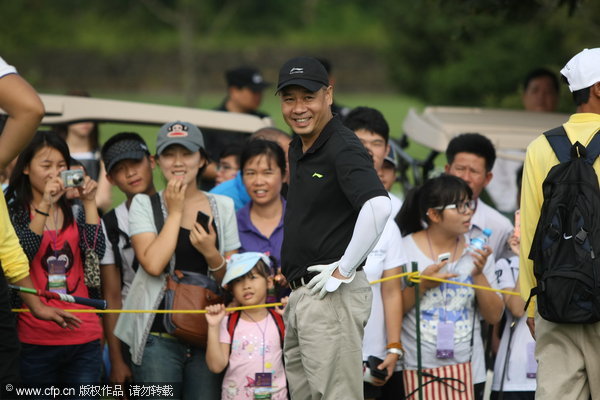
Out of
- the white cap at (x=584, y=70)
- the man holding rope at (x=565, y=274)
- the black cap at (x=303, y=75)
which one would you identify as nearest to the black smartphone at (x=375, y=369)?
the man holding rope at (x=565, y=274)

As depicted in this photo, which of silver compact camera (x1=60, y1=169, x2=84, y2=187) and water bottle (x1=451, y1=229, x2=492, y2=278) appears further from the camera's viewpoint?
water bottle (x1=451, y1=229, x2=492, y2=278)

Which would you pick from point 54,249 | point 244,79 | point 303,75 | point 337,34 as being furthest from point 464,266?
point 337,34

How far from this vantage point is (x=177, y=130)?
6312 millimetres

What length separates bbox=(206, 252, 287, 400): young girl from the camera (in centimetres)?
582

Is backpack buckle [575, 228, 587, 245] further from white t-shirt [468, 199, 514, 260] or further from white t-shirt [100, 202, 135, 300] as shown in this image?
white t-shirt [100, 202, 135, 300]

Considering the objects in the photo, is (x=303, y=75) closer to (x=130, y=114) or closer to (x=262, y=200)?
(x=262, y=200)

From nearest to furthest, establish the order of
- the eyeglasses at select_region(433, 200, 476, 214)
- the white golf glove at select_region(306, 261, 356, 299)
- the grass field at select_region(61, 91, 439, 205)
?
the white golf glove at select_region(306, 261, 356, 299) < the eyeglasses at select_region(433, 200, 476, 214) < the grass field at select_region(61, 91, 439, 205)

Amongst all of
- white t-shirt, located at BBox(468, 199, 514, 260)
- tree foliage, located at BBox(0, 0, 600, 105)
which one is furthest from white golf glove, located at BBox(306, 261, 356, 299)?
tree foliage, located at BBox(0, 0, 600, 105)

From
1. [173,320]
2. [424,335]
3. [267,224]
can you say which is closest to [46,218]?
[173,320]

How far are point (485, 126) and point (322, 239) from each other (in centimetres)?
364

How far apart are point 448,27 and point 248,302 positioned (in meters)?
23.1

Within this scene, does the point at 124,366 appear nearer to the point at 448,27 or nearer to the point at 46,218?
the point at 46,218

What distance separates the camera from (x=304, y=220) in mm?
4922

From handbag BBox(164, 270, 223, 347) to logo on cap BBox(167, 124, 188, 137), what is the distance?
896 mm
